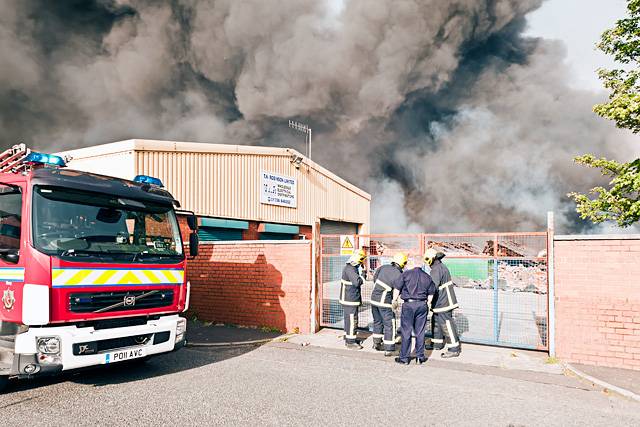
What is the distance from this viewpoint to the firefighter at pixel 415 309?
6.62 metres

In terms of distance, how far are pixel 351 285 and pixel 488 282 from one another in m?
2.67

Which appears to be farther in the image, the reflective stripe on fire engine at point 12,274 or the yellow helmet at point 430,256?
the yellow helmet at point 430,256

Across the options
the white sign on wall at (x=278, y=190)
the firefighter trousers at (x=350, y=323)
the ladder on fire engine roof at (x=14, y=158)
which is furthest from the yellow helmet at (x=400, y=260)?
the white sign on wall at (x=278, y=190)

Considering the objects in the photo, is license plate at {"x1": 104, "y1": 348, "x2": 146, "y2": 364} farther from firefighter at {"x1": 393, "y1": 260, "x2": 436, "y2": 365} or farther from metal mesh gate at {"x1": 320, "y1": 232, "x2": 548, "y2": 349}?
metal mesh gate at {"x1": 320, "y1": 232, "x2": 548, "y2": 349}

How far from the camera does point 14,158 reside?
20.8 ft

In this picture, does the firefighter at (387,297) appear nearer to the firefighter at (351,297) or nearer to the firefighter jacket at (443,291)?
the firefighter at (351,297)

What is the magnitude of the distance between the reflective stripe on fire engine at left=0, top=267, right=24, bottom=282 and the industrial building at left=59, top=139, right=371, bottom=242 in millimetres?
6604

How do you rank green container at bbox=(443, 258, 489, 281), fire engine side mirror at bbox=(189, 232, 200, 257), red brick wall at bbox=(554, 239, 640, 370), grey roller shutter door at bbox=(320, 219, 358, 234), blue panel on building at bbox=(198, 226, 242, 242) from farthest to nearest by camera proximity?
1. grey roller shutter door at bbox=(320, 219, 358, 234)
2. blue panel on building at bbox=(198, 226, 242, 242)
3. green container at bbox=(443, 258, 489, 281)
4. fire engine side mirror at bbox=(189, 232, 200, 257)
5. red brick wall at bbox=(554, 239, 640, 370)

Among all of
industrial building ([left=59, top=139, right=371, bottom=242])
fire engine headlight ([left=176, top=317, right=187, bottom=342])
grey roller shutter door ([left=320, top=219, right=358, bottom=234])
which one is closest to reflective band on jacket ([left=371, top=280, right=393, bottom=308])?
fire engine headlight ([left=176, top=317, right=187, bottom=342])

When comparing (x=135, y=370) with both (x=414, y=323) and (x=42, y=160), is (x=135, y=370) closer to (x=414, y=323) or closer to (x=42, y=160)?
(x=42, y=160)

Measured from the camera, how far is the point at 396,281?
7.11 meters

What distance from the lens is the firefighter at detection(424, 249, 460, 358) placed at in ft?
23.3

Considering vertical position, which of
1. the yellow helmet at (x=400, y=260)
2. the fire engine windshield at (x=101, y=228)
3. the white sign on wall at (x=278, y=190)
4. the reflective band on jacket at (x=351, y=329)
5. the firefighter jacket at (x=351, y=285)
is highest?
the white sign on wall at (x=278, y=190)

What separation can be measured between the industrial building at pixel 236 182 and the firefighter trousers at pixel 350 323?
3.30m
